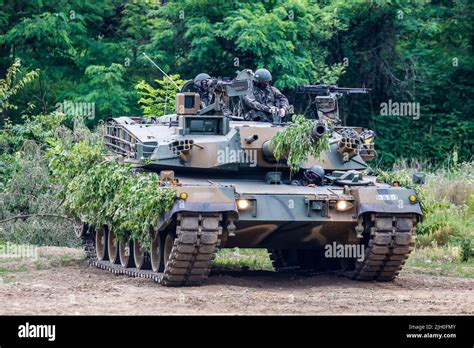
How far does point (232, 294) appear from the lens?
1538 cm

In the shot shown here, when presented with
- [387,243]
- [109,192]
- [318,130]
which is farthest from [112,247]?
[387,243]

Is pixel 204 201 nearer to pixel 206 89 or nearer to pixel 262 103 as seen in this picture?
pixel 262 103

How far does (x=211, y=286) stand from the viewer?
16.4 m

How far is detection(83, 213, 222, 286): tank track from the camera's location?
52.0 feet

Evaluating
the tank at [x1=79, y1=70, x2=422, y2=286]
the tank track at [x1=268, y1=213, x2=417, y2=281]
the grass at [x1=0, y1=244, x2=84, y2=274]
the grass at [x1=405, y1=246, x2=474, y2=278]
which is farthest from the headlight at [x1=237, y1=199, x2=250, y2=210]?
the grass at [x1=405, y1=246, x2=474, y2=278]

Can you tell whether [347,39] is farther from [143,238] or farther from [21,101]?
[143,238]

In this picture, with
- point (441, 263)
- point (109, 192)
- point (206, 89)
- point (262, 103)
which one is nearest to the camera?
point (109, 192)

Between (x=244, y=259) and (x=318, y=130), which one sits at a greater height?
(x=318, y=130)

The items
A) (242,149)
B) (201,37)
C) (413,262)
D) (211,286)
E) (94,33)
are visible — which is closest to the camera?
(211,286)

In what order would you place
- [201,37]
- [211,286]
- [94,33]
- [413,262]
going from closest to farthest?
[211,286], [413,262], [201,37], [94,33]

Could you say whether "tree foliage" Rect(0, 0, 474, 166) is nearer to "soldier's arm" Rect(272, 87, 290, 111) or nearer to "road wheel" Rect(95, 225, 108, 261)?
"road wheel" Rect(95, 225, 108, 261)

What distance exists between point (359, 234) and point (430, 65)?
18.0m

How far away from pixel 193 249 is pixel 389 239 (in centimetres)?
274

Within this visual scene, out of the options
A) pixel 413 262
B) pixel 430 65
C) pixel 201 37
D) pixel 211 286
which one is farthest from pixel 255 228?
pixel 430 65
